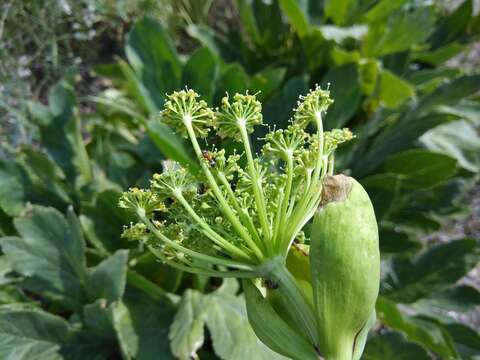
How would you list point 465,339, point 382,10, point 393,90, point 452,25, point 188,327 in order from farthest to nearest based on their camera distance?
point 452,25 → point 382,10 → point 393,90 → point 465,339 → point 188,327

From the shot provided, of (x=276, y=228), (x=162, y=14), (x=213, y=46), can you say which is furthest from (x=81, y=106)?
(x=276, y=228)

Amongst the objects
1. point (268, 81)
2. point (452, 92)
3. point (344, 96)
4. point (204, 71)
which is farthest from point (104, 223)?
point (452, 92)

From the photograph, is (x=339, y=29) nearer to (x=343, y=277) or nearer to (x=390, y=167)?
(x=390, y=167)

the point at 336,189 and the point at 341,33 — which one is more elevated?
the point at 336,189

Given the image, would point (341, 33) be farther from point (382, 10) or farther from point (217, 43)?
point (217, 43)

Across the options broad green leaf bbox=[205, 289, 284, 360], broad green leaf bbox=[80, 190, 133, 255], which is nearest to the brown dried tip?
broad green leaf bbox=[205, 289, 284, 360]

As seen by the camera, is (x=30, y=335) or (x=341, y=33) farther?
(x=341, y=33)

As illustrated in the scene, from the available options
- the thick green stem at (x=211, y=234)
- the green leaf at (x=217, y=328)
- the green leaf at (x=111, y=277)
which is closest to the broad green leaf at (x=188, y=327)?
the green leaf at (x=217, y=328)
